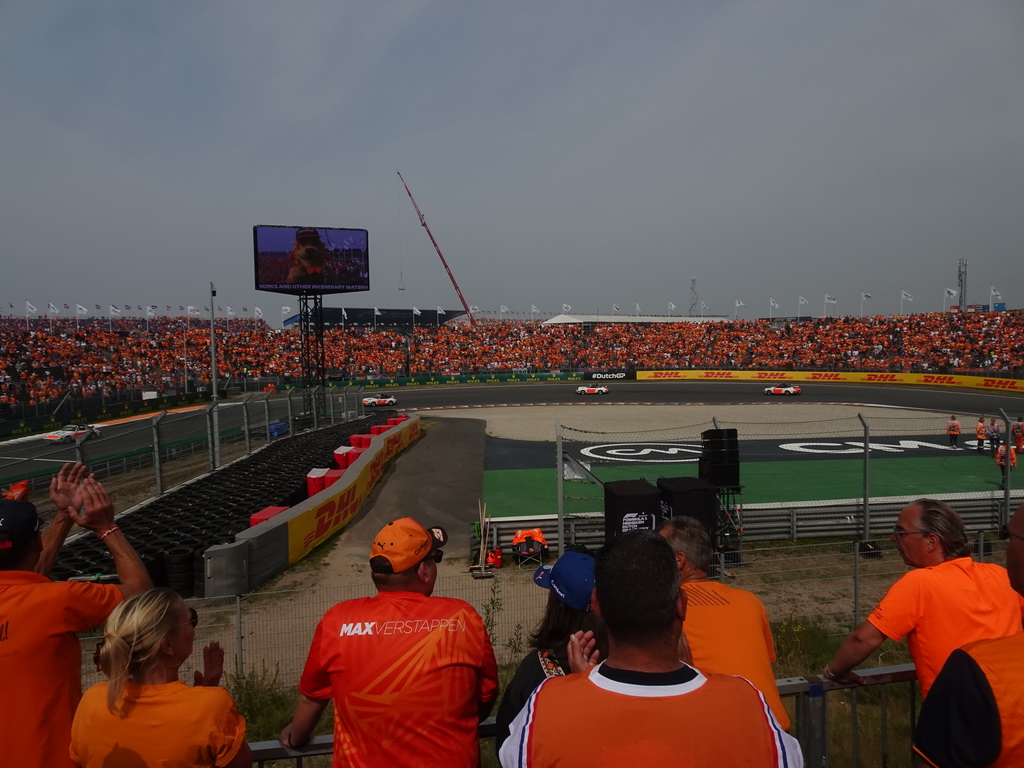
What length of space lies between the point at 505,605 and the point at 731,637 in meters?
7.23

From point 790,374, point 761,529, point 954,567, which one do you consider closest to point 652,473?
point 761,529

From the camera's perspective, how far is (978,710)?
5.80 feet

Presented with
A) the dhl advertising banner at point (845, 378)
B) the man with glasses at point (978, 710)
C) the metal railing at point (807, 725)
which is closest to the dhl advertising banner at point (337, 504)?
the metal railing at point (807, 725)

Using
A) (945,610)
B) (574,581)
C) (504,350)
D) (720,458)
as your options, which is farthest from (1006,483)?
(504,350)

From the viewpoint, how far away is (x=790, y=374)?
55875mm

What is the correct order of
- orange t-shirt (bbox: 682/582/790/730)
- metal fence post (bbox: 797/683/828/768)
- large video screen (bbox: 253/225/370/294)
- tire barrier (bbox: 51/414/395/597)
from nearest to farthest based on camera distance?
orange t-shirt (bbox: 682/582/790/730) < metal fence post (bbox: 797/683/828/768) < tire barrier (bbox: 51/414/395/597) < large video screen (bbox: 253/225/370/294)

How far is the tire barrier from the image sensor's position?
9.30 metres

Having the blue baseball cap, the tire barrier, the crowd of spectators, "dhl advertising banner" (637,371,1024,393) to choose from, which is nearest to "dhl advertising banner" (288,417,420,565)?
the tire barrier

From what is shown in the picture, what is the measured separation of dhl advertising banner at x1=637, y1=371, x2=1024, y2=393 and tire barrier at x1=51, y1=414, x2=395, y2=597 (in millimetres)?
45724

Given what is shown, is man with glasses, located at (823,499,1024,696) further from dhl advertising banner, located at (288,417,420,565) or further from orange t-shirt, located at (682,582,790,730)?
dhl advertising banner, located at (288,417,420,565)

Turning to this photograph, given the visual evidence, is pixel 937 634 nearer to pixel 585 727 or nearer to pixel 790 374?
pixel 585 727

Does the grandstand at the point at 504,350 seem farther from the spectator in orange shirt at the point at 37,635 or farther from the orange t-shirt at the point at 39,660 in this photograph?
the orange t-shirt at the point at 39,660

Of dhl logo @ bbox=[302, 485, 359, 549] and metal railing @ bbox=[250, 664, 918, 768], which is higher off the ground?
metal railing @ bbox=[250, 664, 918, 768]

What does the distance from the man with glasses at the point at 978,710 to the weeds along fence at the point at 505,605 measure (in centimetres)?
550
